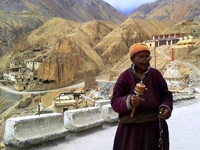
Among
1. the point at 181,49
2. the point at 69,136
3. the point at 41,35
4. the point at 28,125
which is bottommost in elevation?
the point at 69,136

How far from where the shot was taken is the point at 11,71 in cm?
6122

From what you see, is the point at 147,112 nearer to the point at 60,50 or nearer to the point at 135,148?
the point at 135,148

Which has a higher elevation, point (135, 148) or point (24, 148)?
point (135, 148)

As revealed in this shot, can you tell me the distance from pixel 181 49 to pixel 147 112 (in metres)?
39.2

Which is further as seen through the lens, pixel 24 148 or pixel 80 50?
pixel 80 50

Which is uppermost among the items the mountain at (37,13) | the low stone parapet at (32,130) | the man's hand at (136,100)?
the mountain at (37,13)

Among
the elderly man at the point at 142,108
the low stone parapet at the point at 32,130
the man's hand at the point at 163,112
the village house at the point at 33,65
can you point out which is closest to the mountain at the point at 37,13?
the village house at the point at 33,65

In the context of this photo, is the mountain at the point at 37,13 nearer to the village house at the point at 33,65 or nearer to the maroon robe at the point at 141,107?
the village house at the point at 33,65

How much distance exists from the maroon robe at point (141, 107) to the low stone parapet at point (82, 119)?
3.07m

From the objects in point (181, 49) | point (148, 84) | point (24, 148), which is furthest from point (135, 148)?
point (181, 49)

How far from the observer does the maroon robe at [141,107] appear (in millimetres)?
3033

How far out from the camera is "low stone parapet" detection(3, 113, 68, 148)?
4.78 m

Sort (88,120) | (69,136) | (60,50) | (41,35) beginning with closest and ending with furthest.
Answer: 1. (69,136)
2. (88,120)
3. (60,50)
4. (41,35)

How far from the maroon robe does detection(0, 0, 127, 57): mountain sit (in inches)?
3617
